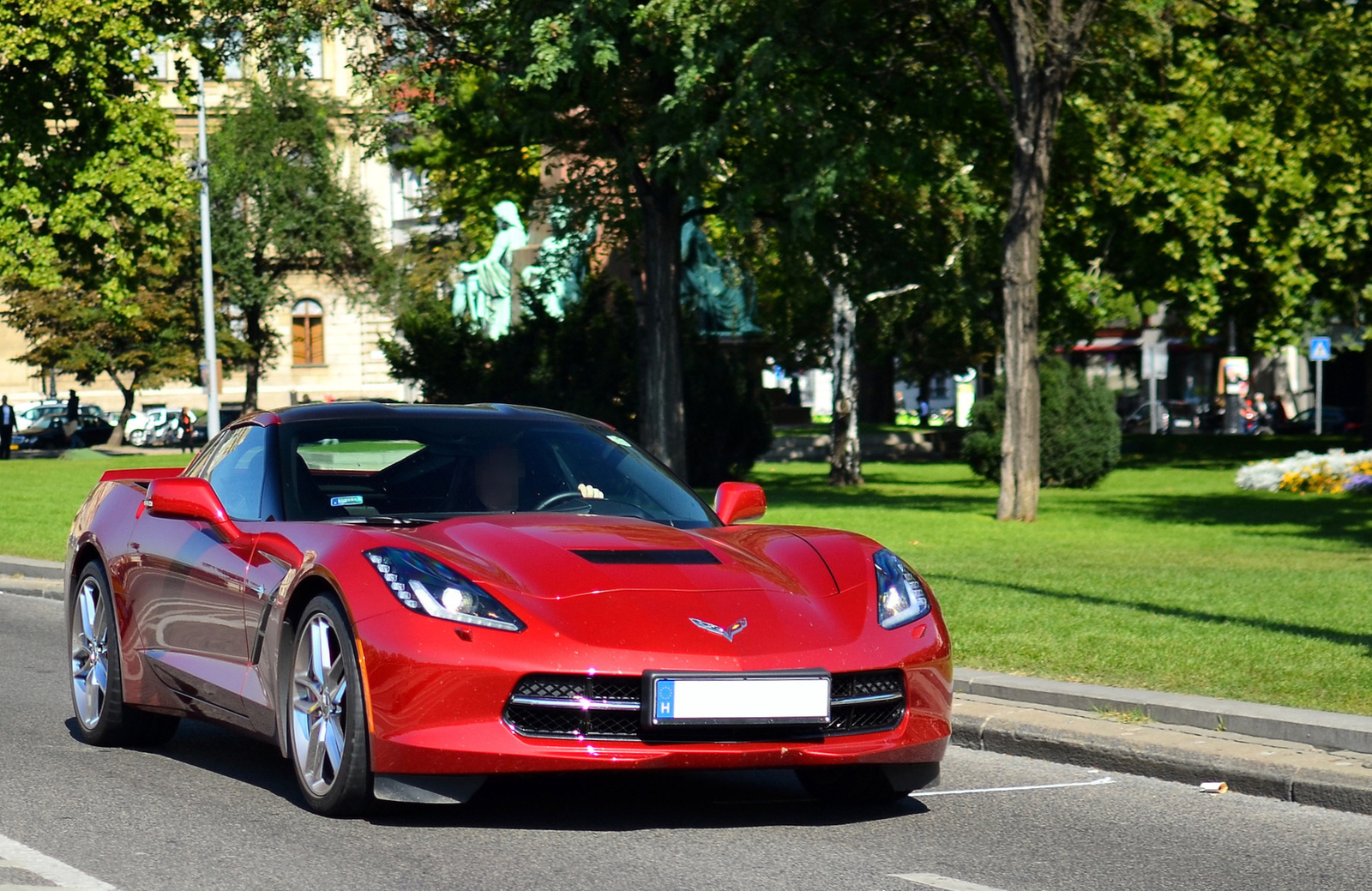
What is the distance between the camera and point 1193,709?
7.69m

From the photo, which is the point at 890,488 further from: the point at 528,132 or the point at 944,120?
the point at 528,132

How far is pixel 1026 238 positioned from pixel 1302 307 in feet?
54.0

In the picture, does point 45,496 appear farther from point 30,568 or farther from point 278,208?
point 278,208

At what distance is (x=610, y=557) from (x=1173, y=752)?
2673 millimetres

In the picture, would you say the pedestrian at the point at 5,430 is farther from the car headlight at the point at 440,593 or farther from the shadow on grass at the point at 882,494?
the car headlight at the point at 440,593

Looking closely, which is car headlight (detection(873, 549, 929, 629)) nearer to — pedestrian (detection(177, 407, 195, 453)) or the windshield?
the windshield

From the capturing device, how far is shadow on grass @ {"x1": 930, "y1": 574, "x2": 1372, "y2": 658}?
10.2m

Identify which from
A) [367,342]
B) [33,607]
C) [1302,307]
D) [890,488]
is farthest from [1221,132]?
[367,342]

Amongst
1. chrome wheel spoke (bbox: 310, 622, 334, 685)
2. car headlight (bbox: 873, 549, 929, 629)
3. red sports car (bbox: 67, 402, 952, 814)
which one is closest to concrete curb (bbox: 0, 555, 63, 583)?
red sports car (bbox: 67, 402, 952, 814)

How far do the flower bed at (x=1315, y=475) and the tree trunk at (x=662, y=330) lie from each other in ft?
32.1

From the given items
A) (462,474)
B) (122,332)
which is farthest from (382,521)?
(122,332)

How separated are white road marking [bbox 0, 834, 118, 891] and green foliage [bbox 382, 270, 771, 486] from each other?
24.9 m

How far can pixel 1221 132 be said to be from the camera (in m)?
34.4

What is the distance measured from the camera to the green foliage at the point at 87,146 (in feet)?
115
